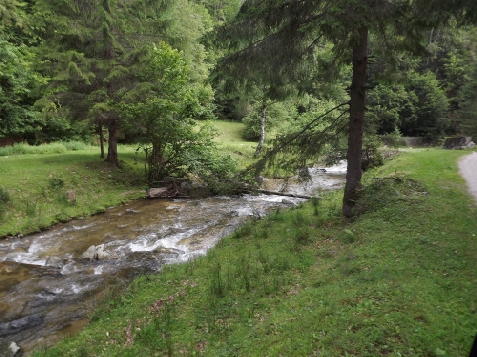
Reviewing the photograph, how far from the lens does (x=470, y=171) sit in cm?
1372

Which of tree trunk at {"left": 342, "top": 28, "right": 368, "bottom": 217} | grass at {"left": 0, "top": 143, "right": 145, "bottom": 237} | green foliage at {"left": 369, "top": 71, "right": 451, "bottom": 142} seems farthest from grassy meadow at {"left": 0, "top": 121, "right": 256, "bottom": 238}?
green foliage at {"left": 369, "top": 71, "right": 451, "bottom": 142}

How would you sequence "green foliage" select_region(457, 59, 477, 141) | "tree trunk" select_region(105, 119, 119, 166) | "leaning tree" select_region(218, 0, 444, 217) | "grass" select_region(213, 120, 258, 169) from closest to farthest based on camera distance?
"leaning tree" select_region(218, 0, 444, 217) < "tree trunk" select_region(105, 119, 119, 166) < "grass" select_region(213, 120, 258, 169) < "green foliage" select_region(457, 59, 477, 141)

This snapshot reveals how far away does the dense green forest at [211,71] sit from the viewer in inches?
315

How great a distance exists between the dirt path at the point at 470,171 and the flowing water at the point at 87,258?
6763 millimetres

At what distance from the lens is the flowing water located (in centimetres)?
654

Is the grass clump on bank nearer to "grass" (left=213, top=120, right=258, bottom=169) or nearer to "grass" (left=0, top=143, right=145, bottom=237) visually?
"grass" (left=0, top=143, right=145, bottom=237)

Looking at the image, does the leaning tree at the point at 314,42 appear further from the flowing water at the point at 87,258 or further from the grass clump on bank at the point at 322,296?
the flowing water at the point at 87,258

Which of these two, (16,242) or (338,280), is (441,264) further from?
(16,242)

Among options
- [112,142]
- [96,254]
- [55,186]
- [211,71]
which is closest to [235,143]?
[112,142]

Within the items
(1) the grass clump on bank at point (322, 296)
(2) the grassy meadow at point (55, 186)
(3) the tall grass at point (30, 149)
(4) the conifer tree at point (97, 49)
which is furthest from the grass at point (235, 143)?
(3) the tall grass at point (30, 149)

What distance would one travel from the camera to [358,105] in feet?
27.8

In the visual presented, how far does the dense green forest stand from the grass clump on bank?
7.39ft

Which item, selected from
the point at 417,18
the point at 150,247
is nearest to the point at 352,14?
the point at 417,18

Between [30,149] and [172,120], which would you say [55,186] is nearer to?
[172,120]
